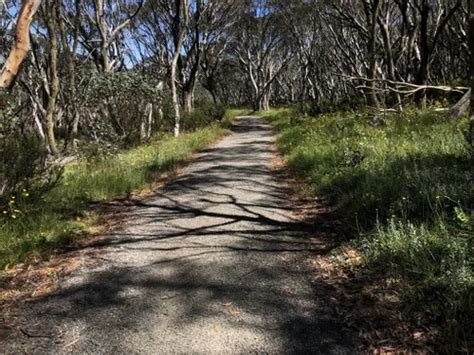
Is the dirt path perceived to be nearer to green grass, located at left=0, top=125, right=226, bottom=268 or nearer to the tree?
green grass, located at left=0, top=125, right=226, bottom=268

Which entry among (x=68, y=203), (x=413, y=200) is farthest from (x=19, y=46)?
(x=413, y=200)

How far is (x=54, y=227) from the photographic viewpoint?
521cm

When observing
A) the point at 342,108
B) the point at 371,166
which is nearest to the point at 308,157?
the point at 371,166

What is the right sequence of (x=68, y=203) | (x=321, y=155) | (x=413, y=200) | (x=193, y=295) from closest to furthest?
(x=193, y=295) < (x=413, y=200) < (x=68, y=203) < (x=321, y=155)

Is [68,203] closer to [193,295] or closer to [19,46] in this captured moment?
[19,46]

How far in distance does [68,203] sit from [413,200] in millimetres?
4784

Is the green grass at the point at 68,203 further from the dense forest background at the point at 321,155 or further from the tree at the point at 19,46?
the tree at the point at 19,46

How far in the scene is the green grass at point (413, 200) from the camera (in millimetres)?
3041

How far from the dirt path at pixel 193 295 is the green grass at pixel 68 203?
710mm

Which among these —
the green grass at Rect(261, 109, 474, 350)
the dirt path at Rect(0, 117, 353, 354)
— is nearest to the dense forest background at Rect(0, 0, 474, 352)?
the green grass at Rect(261, 109, 474, 350)

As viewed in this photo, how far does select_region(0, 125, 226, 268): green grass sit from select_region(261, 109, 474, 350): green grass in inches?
131

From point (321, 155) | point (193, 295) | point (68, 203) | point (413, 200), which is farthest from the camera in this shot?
point (321, 155)

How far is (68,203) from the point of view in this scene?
6.23m

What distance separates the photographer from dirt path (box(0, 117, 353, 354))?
2.92m
